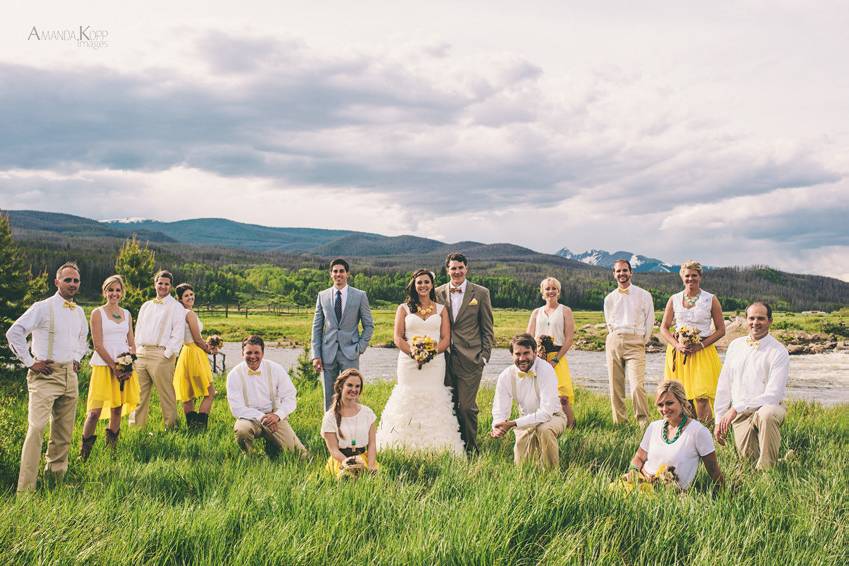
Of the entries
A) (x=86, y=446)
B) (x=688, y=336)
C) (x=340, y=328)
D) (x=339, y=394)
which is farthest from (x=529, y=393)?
(x=86, y=446)

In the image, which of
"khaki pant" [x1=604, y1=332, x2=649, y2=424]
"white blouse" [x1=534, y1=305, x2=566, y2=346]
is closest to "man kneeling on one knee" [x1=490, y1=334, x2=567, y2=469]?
"white blouse" [x1=534, y1=305, x2=566, y2=346]

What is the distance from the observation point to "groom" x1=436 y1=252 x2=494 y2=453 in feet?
28.5

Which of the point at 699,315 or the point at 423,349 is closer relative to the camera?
the point at 423,349

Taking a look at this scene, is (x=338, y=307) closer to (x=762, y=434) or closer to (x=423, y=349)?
(x=423, y=349)

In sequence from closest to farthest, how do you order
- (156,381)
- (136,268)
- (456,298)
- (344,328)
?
(456,298)
(344,328)
(156,381)
(136,268)

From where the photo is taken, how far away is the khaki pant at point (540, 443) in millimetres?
7156

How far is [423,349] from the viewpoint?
8305 mm

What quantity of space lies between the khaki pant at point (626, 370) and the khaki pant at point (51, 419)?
759cm

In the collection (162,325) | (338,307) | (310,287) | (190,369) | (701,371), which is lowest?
(310,287)

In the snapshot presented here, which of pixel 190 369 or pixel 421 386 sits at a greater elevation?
pixel 421 386

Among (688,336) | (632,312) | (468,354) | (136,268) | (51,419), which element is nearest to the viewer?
(51,419)

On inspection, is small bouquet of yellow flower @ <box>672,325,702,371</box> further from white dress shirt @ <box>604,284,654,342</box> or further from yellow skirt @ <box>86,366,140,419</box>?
yellow skirt @ <box>86,366,140,419</box>

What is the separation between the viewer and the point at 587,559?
170 inches

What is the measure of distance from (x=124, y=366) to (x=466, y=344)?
4495 millimetres
